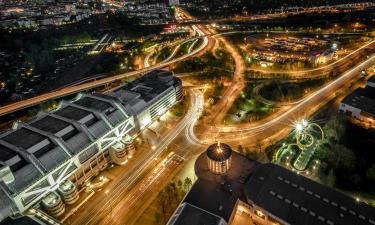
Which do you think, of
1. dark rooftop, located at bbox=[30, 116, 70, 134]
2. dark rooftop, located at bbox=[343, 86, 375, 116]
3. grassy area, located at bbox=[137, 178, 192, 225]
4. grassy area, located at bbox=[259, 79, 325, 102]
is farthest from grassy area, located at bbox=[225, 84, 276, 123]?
dark rooftop, located at bbox=[30, 116, 70, 134]

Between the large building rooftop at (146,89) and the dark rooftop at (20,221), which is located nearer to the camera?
the dark rooftop at (20,221)

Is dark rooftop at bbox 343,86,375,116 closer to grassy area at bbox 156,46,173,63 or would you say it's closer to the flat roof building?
the flat roof building

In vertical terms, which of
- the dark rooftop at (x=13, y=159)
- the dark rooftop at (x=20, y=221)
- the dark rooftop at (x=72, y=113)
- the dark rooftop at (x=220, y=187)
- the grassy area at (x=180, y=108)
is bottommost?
the dark rooftop at (x=220, y=187)

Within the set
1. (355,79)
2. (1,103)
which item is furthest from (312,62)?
(1,103)

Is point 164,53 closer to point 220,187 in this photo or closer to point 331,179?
point 220,187

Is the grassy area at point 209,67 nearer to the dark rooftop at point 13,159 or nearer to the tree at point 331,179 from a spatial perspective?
the tree at point 331,179

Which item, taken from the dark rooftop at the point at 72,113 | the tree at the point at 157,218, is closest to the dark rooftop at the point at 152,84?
the dark rooftop at the point at 72,113
